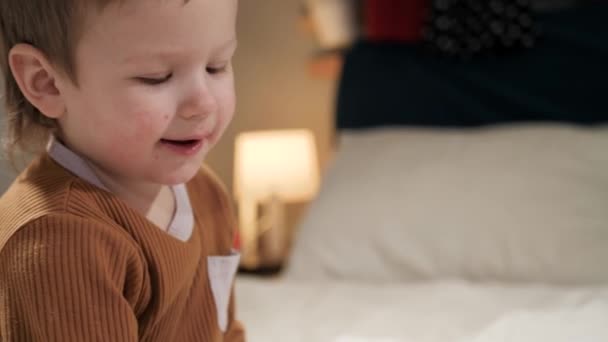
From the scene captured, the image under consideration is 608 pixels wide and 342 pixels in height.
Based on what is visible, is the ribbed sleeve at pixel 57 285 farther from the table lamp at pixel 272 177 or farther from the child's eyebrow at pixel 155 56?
the table lamp at pixel 272 177

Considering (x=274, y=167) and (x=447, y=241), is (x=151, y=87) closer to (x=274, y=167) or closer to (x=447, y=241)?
(x=447, y=241)

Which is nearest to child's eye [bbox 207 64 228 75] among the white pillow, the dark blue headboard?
the white pillow

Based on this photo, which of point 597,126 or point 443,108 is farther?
point 443,108

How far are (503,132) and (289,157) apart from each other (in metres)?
0.70

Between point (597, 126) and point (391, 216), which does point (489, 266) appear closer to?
point (391, 216)

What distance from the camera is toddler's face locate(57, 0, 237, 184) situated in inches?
22.6

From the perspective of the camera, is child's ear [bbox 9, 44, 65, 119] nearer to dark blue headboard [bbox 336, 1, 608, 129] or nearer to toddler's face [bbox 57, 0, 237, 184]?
toddler's face [bbox 57, 0, 237, 184]

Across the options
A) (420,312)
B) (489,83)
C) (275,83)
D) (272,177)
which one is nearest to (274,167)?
(272,177)

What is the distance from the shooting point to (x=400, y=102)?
1.93m

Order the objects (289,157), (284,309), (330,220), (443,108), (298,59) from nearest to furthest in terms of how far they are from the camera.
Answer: (284,309) → (330,220) → (443,108) → (289,157) → (298,59)

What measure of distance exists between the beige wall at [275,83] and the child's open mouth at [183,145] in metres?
1.51

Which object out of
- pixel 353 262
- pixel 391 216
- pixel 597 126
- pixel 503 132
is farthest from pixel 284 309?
pixel 597 126

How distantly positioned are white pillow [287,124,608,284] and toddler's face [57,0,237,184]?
90cm

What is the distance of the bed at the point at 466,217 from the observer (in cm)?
122
